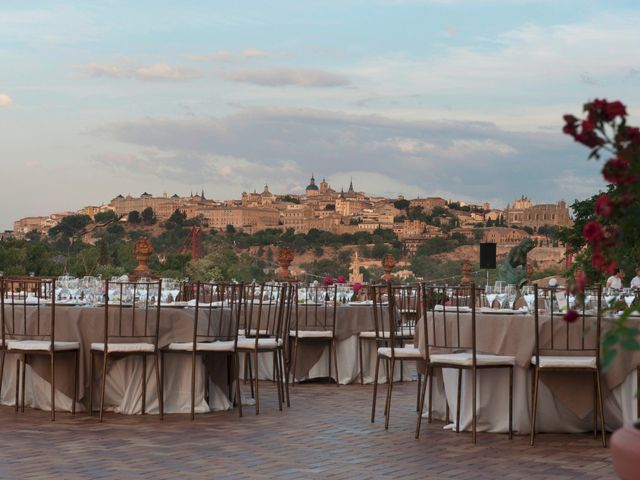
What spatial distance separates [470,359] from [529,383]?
0.49 metres

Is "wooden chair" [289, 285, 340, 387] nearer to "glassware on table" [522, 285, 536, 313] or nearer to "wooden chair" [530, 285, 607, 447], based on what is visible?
"glassware on table" [522, 285, 536, 313]

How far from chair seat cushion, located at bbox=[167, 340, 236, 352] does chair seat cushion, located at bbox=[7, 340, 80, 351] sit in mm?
629

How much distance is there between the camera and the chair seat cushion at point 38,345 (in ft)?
22.9

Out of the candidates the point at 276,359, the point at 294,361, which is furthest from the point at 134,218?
the point at 276,359

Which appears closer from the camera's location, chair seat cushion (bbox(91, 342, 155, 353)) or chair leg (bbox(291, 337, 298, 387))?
chair seat cushion (bbox(91, 342, 155, 353))

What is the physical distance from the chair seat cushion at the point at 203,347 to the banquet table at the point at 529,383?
4.29ft

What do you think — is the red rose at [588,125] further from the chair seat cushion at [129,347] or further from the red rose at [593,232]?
the chair seat cushion at [129,347]

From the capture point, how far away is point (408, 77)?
3044cm

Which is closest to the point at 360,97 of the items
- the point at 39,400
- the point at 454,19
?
the point at 454,19

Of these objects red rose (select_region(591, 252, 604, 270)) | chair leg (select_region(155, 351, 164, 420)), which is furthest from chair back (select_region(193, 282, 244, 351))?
red rose (select_region(591, 252, 604, 270))

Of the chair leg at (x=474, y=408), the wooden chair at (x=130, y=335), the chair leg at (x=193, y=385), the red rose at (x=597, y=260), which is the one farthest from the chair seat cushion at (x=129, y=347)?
the red rose at (x=597, y=260)

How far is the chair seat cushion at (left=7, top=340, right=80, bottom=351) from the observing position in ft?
22.9

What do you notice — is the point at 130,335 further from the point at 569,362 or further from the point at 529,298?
the point at 569,362

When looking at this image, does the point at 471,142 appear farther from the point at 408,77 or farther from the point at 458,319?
the point at 458,319
